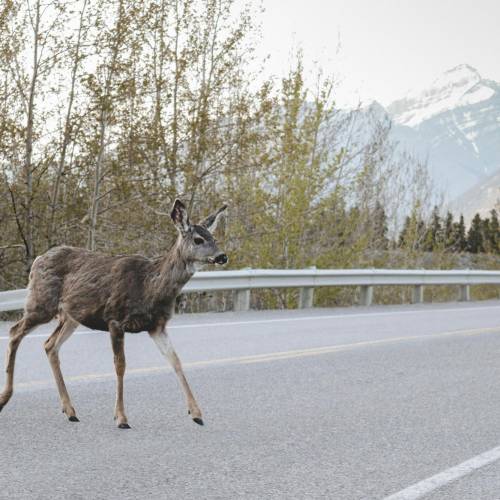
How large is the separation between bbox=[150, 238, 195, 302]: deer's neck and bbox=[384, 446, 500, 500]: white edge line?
2018 mm

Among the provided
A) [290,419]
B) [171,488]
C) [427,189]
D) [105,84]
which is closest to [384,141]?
[427,189]

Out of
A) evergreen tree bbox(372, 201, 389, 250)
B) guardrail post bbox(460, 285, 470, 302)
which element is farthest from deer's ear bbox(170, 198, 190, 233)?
evergreen tree bbox(372, 201, 389, 250)

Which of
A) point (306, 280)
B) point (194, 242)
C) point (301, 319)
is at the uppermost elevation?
point (194, 242)

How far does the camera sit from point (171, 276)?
603 cm

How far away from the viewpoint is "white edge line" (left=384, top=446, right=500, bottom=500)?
4.76 metres

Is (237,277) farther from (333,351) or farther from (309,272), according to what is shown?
(333,351)

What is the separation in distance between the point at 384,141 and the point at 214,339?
2200cm

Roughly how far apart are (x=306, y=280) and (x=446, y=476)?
13.7m

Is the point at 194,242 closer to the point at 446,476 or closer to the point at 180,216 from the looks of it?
the point at 180,216

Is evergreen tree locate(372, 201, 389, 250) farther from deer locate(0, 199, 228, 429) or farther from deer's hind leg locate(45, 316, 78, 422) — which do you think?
deer locate(0, 199, 228, 429)

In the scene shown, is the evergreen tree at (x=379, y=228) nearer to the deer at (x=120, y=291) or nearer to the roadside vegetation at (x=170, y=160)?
the roadside vegetation at (x=170, y=160)

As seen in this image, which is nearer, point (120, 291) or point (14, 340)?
point (120, 291)

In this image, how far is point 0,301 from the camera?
12000 mm

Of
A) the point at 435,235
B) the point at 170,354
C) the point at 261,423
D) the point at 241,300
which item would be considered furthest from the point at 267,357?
the point at 435,235
